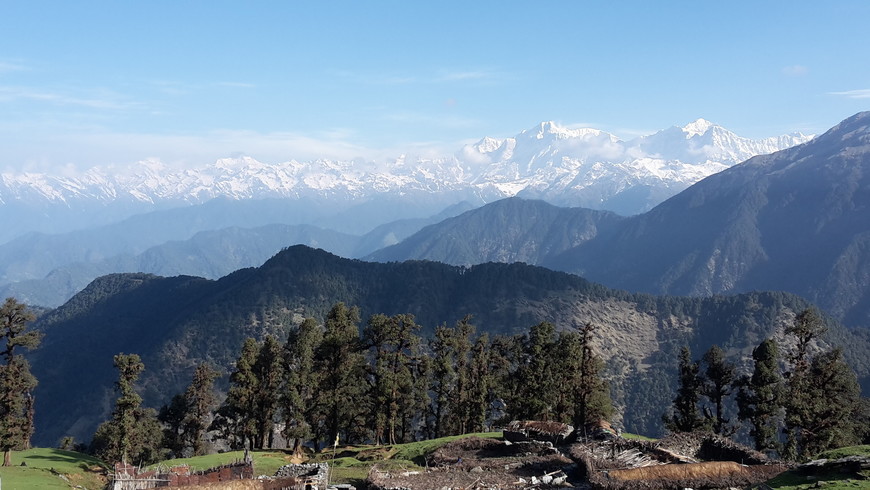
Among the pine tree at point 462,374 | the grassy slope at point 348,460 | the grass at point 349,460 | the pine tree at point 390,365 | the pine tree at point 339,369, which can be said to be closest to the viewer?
the grass at point 349,460

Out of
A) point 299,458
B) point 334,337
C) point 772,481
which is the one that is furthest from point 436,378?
point 772,481

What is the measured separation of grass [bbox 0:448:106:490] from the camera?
36.5 meters

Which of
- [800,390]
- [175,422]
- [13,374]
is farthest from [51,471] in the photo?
[800,390]

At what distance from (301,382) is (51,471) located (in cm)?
2279

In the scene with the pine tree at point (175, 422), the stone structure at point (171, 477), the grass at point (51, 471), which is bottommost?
the pine tree at point (175, 422)

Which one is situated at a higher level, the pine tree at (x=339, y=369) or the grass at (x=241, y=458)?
the pine tree at (x=339, y=369)

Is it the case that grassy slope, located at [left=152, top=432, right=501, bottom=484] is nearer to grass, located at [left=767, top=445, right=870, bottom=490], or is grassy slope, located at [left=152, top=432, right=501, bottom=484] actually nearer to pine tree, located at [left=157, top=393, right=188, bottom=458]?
grass, located at [left=767, top=445, right=870, bottom=490]

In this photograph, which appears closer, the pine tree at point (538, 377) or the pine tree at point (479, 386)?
the pine tree at point (538, 377)

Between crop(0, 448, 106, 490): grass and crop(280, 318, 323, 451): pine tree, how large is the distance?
56.1 feet

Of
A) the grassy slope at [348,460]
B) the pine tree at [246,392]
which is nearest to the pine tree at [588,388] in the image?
the grassy slope at [348,460]

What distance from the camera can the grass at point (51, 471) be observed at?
120 ft

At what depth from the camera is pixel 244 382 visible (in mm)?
59656

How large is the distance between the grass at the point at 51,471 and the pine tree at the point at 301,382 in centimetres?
1711

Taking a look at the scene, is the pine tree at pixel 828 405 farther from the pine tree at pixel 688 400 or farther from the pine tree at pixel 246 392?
the pine tree at pixel 246 392
